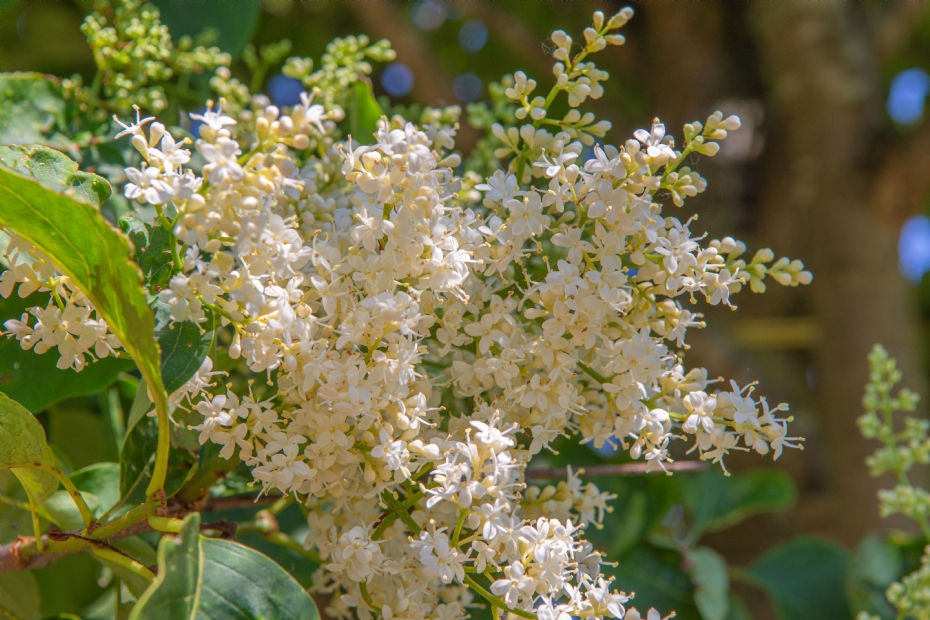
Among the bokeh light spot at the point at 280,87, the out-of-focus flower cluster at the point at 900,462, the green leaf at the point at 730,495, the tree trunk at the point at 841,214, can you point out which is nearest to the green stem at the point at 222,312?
the out-of-focus flower cluster at the point at 900,462

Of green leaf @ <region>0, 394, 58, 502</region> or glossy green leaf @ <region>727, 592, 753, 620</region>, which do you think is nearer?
green leaf @ <region>0, 394, 58, 502</region>

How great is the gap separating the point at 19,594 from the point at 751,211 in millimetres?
1837

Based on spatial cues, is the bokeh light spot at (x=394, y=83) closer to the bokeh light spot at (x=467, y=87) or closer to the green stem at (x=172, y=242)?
the bokeh light spot at (x=467, y=87)

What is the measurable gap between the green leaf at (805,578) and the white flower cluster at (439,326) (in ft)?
2.54

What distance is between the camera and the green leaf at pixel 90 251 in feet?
1.66

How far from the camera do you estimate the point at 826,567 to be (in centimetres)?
131

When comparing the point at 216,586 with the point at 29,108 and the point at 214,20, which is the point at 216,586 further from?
the point at 214,20

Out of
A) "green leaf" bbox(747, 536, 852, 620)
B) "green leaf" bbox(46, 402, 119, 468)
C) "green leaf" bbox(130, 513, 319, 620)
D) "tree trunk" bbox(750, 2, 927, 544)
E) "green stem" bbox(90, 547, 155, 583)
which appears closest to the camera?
"green leaf" bbox(130, 513, 319, 620)

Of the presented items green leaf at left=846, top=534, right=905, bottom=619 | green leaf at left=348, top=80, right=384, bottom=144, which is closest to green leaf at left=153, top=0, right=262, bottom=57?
green leaf at left=348, top=80, right=384, bottom=144

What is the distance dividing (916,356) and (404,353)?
166 centimetres

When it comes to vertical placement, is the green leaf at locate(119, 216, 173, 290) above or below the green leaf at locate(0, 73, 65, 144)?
below

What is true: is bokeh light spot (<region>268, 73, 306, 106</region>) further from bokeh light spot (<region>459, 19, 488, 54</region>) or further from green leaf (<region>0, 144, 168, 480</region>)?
green leaf (<region>0, 144, 168, 480</region>)

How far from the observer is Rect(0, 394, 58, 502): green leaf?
605mm

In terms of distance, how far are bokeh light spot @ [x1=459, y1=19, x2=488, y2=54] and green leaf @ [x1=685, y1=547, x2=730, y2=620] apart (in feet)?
5.83
